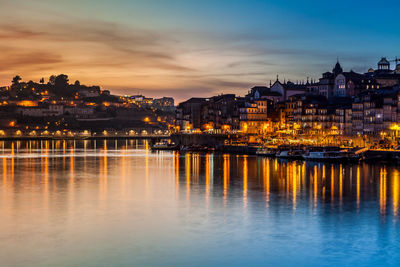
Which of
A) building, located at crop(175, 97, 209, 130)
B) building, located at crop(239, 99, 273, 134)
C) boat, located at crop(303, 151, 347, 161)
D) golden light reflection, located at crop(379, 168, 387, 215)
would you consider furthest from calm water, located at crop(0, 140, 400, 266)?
building, located at crop(175, 97, 209, 130)

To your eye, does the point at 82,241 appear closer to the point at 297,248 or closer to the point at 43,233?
the point at 43,233

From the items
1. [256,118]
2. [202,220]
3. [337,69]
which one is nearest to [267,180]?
[202,220]

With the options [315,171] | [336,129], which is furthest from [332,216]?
[336,129]

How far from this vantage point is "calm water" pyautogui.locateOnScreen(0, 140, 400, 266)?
24.5m

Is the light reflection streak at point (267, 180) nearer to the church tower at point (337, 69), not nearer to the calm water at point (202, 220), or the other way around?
Result: the calm water at point (202, 220)

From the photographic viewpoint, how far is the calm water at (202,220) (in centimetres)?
2447

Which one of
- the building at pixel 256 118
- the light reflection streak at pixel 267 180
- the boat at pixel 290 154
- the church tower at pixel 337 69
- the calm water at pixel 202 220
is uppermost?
the church tower at pixel 337 69

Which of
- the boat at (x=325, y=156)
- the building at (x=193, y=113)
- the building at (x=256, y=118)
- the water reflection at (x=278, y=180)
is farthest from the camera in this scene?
the building at (x=193, y=113)

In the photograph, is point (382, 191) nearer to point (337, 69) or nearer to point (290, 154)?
point (290, 154)

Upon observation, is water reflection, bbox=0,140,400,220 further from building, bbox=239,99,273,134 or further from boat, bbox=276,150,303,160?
building, bbox=239,99,273,134

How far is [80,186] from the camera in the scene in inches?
1863

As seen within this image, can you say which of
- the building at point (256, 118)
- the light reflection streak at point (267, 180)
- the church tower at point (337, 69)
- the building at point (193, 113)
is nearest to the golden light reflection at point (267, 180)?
the light reflection streak at point (267, 180)

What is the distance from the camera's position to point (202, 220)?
31844 mm

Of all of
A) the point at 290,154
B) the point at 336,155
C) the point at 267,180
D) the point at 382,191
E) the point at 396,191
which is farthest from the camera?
the point at 290,154
